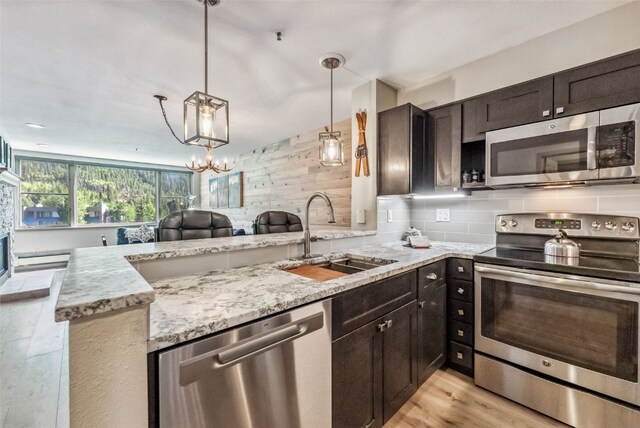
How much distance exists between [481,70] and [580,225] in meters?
1.40

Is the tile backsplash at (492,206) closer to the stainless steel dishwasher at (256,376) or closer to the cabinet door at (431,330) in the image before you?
the cabinet door at (431,330)

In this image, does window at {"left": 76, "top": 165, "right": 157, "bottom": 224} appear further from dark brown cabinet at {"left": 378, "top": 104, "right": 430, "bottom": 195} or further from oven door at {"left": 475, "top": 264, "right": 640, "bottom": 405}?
oven door at {"left": 475, "top": 264, "right": 640, "bottom": 405}

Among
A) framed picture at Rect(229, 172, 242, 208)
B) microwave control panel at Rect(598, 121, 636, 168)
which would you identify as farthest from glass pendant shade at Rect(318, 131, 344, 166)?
framed picture at Rect(229, 172, 242, 208)

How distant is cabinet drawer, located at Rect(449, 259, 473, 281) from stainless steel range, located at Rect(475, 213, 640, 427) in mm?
78

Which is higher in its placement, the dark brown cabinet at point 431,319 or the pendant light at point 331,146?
the pendant light at point 331,146

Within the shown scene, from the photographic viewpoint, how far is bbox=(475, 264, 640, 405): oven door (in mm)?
1403

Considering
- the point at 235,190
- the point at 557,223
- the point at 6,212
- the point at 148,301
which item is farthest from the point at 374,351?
the point at 6,212

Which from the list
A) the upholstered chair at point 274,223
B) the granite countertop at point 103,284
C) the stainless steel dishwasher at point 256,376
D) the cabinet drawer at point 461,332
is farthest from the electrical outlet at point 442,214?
the granite countertop at point 103,284

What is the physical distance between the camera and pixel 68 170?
6.26 meters

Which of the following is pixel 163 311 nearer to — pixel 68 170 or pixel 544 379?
pixel 544 379

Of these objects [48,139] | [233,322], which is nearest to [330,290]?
[233,322]

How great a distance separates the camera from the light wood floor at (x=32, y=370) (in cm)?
170

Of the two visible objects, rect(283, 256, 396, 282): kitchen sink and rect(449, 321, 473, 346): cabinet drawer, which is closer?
rect(283, 256, 396, 282): kitchen sink

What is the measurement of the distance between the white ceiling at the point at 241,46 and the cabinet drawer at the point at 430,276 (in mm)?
1624
